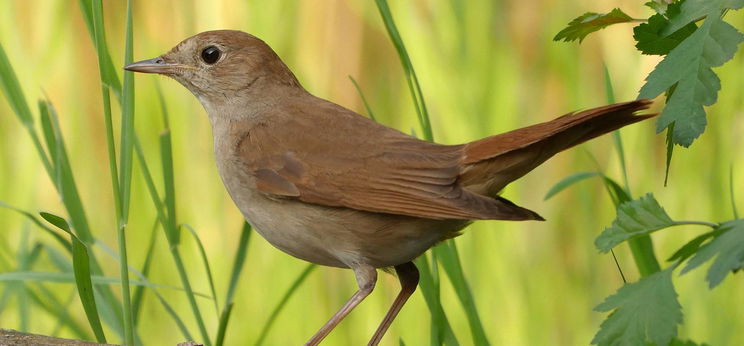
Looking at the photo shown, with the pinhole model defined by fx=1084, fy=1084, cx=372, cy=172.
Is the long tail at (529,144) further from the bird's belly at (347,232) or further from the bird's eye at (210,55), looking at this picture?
the bird's eye at (210,55)

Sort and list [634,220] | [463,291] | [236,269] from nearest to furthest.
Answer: [634,220] < [463,291] < [236,269]

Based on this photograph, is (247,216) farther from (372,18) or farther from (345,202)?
(372,18)

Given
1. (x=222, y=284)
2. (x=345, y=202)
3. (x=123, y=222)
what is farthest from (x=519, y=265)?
(x=123, y=222)

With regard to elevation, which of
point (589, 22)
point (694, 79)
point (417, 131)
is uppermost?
point (417, 131)

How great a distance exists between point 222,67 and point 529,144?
0.86 m

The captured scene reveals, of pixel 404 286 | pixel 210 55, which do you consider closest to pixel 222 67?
pixel 210 55

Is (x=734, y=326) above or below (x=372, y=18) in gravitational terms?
below

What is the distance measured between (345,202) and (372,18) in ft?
5.09

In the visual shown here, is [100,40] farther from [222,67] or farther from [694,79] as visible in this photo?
[694,79]

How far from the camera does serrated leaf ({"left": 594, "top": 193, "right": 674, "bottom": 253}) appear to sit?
1.70 m

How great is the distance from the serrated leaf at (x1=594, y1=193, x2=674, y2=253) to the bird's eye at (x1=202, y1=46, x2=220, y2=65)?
1196 millimetres

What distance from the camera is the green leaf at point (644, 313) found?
1578 millimetres

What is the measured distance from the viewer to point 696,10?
5.62ft

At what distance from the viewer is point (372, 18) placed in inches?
143
